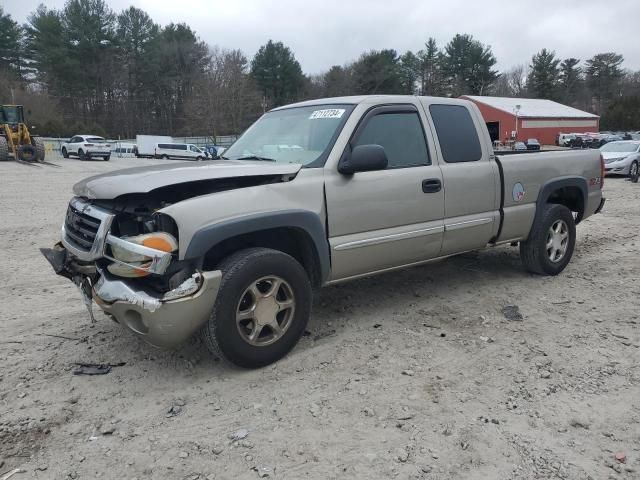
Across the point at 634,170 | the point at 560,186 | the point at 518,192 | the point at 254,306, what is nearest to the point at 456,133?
the point at 518,192

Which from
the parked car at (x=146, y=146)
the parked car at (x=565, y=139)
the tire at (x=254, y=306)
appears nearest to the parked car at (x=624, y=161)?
the tire at (x=254, y=306)

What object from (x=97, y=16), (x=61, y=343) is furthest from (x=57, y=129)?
(x=61, y=343)

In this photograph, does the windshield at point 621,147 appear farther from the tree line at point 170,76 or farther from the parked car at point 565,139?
the tree line at point 170,76

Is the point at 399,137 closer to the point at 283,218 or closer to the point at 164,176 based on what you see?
the point at 283,218

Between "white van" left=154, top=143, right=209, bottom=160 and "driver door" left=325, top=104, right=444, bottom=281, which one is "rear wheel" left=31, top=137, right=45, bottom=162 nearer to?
"white van" left=154, top=143, right=209, bottom=160

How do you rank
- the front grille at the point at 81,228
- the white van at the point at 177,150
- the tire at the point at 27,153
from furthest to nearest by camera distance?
the white van at the point at 177,150 → the tire at the point at 27,153 → the front grille at the point at 81,228

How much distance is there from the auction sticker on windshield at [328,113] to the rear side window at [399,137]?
0.25 metres

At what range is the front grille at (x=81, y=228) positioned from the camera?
353 cm

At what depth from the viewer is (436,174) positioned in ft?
15.1

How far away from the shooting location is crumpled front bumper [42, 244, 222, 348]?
3.16 m

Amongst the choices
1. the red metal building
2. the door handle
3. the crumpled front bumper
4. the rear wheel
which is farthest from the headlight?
the red metal building

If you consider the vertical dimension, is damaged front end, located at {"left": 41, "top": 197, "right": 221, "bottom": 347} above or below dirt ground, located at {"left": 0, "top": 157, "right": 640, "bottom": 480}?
above

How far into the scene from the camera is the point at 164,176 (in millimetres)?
3363

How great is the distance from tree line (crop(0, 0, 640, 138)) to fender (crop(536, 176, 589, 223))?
56.2 m
